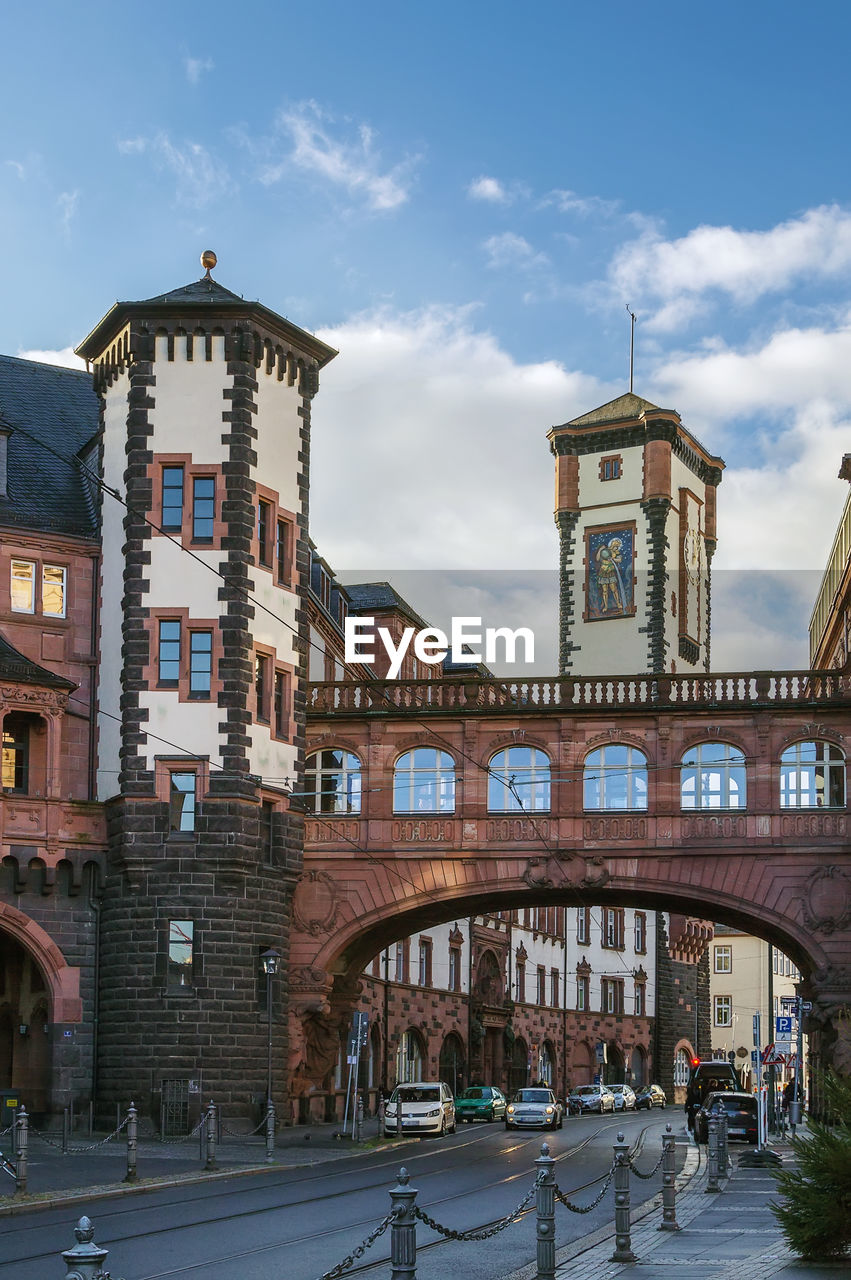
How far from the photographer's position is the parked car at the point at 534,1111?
5653cm

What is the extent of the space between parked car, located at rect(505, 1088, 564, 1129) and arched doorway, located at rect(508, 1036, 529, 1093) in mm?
30302

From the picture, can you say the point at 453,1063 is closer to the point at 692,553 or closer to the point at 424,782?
the point at 692,553

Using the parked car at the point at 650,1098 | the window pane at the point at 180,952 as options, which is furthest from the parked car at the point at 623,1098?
the window pane at the point at 180,952

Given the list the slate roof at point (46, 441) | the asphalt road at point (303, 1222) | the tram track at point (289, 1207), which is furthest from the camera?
the slate roof at point (46, 441)

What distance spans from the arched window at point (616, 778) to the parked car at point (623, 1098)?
34.4m

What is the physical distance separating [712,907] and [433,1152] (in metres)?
11.8

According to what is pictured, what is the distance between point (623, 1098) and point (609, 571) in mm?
23225

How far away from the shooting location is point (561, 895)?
5238 cm

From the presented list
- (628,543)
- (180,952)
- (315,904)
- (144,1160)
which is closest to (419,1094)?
(315,904)

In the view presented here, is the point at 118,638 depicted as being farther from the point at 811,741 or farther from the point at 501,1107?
the point at 501,1107

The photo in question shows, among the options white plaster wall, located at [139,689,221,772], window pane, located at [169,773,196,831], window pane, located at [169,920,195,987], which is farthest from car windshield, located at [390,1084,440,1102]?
white plaster wall, located at [139,689,221,772]

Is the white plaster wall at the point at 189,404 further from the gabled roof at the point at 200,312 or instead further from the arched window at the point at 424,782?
the arched window at the point at 424,782

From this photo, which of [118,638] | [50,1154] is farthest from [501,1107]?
[50,1154]

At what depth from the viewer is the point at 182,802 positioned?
46812 millimetres
